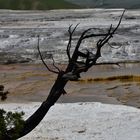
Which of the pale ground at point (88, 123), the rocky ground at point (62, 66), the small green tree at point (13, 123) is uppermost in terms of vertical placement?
the small green tree at point (13, 123)

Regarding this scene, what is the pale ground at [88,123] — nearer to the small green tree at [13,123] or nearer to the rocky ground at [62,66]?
the rocky ground at [62,66]

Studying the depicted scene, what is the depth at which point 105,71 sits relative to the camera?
24078 mm

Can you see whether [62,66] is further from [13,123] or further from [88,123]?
[13,123]

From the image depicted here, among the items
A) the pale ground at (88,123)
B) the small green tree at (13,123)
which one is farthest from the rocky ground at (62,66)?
the small green tree at (13,123)

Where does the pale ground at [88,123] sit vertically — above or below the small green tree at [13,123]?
below

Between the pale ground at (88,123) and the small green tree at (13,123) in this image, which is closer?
the small green tree at (13,123)

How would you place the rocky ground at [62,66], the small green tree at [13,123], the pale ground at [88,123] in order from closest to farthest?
the small green tree at [13,123] < the pale ground at [88,123] < the rocky ground at [62,66]

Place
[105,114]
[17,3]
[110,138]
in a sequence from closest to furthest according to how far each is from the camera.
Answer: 1. [110,138]
2. [105,114]
3. [17,3]

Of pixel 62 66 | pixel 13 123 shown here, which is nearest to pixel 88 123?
pixel 13 123

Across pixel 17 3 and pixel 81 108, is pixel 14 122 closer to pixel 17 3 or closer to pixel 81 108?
pixel 81 108

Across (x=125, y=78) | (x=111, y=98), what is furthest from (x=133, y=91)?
(x=125, y=78)

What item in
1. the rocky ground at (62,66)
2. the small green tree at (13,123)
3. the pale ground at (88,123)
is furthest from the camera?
the rocky ground at (62,66)

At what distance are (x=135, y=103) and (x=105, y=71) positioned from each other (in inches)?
303

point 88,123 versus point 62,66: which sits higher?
point 88,123
